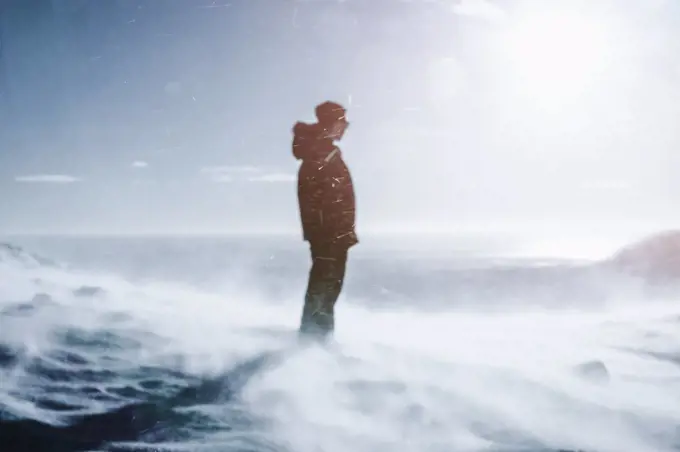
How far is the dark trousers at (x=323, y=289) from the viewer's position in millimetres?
2064

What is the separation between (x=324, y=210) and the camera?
2.05m

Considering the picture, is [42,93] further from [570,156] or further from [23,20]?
[570,156]

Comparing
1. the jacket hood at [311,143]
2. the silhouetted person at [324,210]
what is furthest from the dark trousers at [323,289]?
the jacket hood at [311,143]

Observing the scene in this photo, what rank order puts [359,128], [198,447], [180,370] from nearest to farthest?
[198,447]
[180,370]
[359,128]

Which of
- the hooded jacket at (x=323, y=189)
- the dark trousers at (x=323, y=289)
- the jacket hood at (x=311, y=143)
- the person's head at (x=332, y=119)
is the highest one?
the person's head at (x=332, y=119)

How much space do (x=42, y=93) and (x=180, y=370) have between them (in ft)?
3.80

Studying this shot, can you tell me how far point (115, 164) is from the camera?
2244 mm

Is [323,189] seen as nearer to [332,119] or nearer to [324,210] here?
[324,210]

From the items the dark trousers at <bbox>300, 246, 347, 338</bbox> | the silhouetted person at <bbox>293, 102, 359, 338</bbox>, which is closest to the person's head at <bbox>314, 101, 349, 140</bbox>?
the silhouetted person at <bbox>293, 102, 359, 338</bbox>

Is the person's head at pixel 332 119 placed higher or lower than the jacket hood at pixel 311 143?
higher

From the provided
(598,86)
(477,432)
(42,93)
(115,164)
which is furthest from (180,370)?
(598,86)

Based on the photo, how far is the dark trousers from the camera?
2.06 meters

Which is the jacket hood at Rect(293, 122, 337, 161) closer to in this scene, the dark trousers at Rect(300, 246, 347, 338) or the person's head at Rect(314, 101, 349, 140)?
the person's head at Rect(314, 101, 349, 140)

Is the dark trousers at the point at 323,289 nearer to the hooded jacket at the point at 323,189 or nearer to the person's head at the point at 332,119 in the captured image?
the hooded jacket at the point at 323,189
